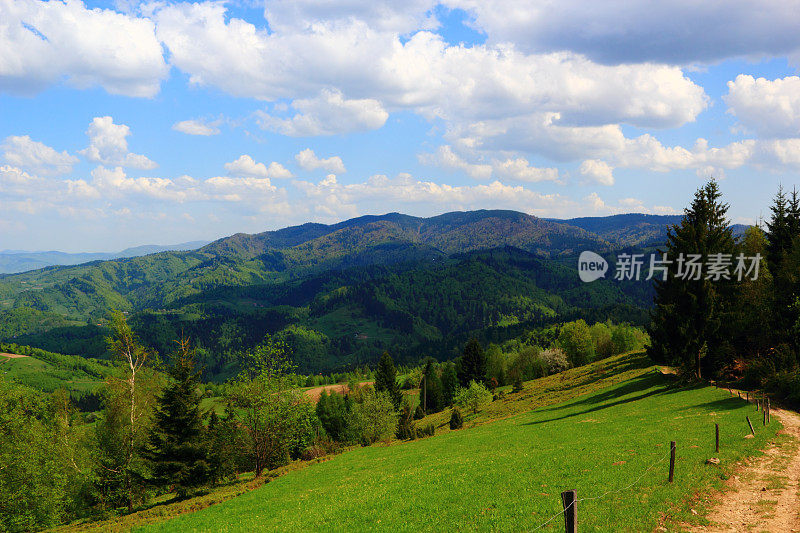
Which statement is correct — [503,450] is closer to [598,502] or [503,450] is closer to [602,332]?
[598,502]

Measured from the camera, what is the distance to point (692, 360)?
49.4 metres

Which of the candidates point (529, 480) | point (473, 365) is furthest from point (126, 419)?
point (473, 365)

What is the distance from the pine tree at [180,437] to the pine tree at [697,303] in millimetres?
55551

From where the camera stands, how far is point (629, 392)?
55.6 m

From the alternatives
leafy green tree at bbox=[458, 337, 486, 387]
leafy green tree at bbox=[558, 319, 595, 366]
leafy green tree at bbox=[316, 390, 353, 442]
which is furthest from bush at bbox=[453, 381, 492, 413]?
leafy green tree at bbox=[558, 319, 595, 366]

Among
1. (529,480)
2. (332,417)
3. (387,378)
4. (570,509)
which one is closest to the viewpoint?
(570,509)

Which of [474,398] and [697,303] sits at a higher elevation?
[697,303]

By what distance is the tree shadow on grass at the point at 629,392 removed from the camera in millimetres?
50219

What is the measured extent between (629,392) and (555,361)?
3099 inches

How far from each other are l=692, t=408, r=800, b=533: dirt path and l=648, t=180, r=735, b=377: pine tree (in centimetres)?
2435

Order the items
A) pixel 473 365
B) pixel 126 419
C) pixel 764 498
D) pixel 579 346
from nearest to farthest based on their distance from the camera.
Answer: pixel 764 498
pixel 126 419
pixel 473 365
pixel 579 346

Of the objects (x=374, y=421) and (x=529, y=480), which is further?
(x=374, y=421)

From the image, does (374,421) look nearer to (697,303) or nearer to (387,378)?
(387,378)

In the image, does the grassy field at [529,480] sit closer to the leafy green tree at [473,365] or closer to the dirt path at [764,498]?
the dirt path at [764,498]
